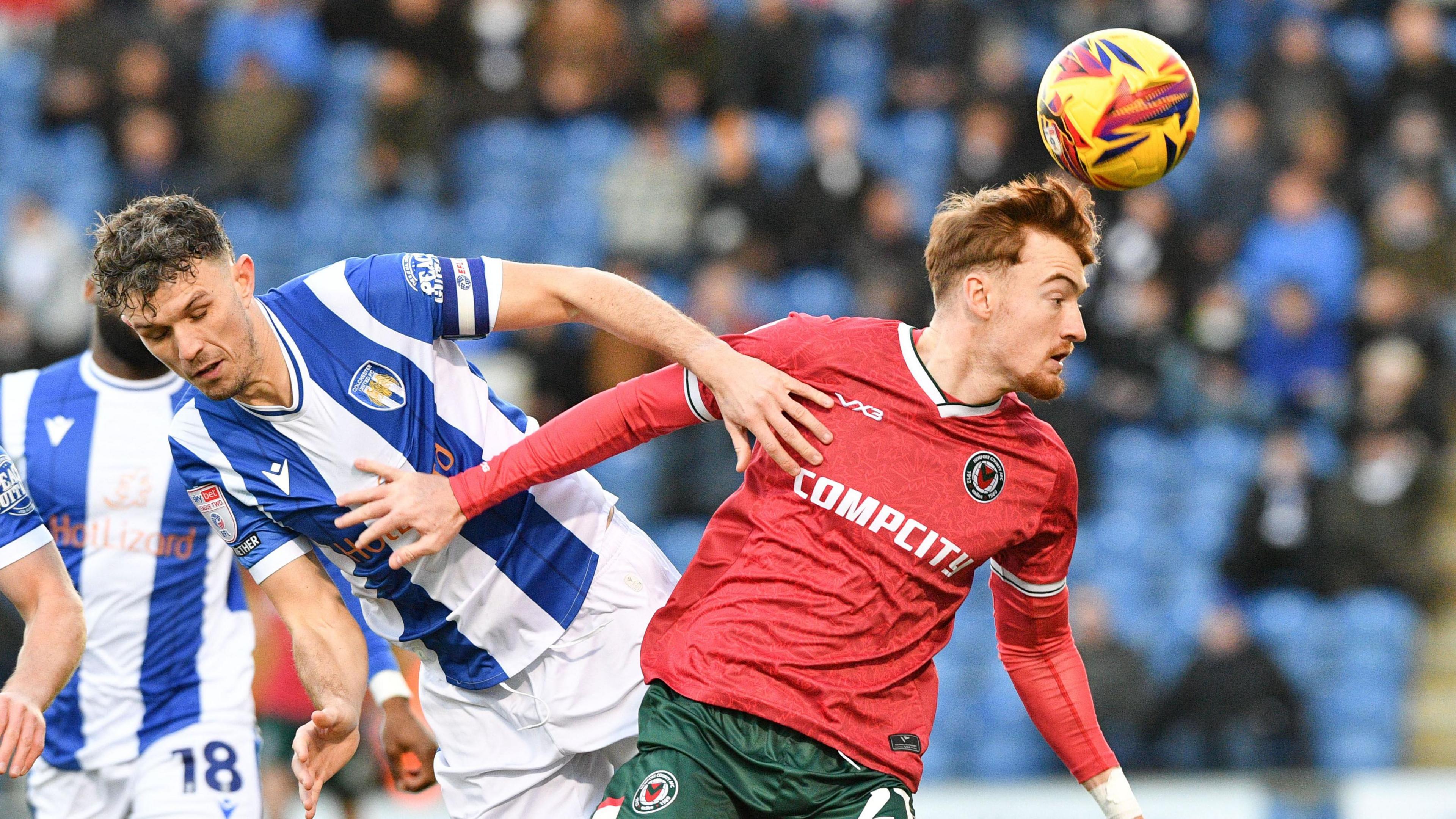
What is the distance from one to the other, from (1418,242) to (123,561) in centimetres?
936

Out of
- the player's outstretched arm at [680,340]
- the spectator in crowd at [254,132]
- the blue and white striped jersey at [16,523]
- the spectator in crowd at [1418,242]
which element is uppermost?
the spectator in crowd at [1418,242]

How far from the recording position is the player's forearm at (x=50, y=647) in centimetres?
396

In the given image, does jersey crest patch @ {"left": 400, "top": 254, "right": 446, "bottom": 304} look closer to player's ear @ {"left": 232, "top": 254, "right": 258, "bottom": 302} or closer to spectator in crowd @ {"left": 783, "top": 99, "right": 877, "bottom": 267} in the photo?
player's ear @ {"left": 232, "top": 254, "right": 258, "bottom": 302}

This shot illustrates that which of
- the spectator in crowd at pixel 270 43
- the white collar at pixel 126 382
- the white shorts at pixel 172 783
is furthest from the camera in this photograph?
the spectator in crowd at pixel 270 43

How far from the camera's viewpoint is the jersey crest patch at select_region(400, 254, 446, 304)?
13.5 feet

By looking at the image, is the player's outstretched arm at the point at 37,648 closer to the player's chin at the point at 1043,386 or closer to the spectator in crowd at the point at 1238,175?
the player's chin at the point at 1043,386

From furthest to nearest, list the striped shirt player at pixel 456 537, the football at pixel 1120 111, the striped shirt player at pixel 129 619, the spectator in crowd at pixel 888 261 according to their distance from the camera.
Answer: the spectator in crowd at pixel 888 261 < the striped shirt player at pixel 129 619 < the football at pixel 1120 111 < the striped shirt player at pixel 456 537

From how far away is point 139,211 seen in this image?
13.0ft

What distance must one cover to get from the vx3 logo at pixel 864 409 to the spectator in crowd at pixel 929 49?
894 centimetres

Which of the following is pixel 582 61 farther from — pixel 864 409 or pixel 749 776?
pixel 749 776

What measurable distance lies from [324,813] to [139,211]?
5.50 meters

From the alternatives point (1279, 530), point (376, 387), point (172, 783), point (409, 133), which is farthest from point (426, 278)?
point (409, 133)

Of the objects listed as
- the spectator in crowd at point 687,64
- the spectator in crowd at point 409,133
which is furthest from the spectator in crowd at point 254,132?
the spectator in crowd at point 687,64

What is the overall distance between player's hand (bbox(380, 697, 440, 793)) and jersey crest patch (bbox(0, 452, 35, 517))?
4.00 feet
